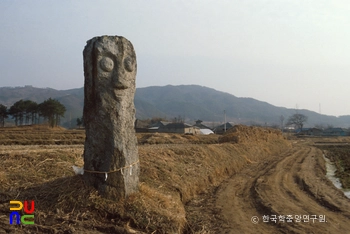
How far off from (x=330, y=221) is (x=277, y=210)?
1.41 meters

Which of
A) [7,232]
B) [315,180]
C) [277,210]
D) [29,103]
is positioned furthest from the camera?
[29,103]

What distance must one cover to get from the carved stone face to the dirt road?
12.2ft

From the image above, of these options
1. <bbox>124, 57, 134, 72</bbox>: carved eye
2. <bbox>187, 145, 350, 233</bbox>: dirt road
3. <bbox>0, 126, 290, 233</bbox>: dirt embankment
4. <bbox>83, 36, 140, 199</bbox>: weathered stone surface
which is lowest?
<bbox>187, 145, 350, 233</bbox>: dirt road

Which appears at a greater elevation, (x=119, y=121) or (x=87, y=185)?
(x=119, y=121)

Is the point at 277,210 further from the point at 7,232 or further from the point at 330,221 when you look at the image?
the point at 7,232

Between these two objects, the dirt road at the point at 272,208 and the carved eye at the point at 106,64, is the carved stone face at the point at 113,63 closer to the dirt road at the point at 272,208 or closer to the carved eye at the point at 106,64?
the carved eye at the point at 106,64

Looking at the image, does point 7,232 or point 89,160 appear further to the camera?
point 89,160

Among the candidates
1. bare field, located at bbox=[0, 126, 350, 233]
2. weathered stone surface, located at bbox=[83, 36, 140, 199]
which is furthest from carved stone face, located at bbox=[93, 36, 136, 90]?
bare field, located at bbox=[0, 126, 350, 233]

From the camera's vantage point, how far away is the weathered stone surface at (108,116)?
7434mm

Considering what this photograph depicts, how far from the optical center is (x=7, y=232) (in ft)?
18.2


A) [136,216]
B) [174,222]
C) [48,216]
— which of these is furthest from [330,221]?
[48,216]

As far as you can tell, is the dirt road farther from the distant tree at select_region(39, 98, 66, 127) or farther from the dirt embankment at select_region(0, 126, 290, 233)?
the distant tree at select_region(39, 98, 66, 127)

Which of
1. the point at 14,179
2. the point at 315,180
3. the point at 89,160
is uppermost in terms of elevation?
the point at 89,160

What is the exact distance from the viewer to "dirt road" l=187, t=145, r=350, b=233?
855cm
